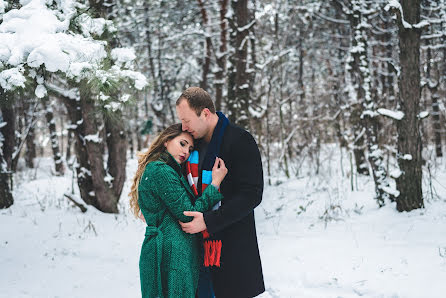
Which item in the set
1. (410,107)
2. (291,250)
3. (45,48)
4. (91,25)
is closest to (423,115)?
(410,107)

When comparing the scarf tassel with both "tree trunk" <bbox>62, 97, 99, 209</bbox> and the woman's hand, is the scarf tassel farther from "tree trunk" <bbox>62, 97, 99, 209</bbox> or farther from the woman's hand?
"tree trunk" <bbox>62, 97, 99, 209</bbox>

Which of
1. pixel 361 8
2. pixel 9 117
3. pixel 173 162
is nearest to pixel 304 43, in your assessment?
pixel 361 8

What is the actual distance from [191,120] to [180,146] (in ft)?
0.66

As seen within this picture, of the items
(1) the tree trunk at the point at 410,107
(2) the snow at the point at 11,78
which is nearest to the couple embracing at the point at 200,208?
(2) the snow at the point at 11,78

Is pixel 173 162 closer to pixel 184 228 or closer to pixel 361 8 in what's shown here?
pixel 184 228

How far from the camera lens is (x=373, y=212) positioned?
6254mm

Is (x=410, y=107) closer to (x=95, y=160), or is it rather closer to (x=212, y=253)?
(x=212, y=253)

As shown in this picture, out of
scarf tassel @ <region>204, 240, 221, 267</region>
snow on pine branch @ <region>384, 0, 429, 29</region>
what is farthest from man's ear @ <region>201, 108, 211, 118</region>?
snow on pine branch @ <region>384, 0, 429, 29</region>

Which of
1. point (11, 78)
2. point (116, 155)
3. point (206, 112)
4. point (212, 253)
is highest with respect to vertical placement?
point (11, 78)

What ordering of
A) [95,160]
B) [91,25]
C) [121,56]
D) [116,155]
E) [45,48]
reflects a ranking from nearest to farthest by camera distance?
[45,48], [91,25], [121,56], [95,160], [116,155]

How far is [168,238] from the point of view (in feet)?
7.34

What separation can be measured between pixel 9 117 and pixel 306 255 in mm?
7489

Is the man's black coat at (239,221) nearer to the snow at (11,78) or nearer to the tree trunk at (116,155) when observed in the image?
the snow at (11,78)

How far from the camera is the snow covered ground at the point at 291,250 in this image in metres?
4.01
